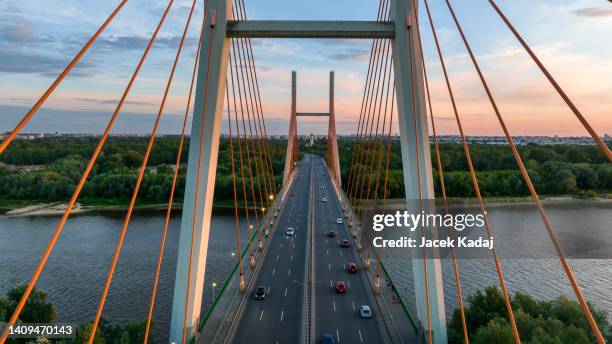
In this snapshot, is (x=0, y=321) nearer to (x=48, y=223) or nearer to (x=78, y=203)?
(x=48, y=223)

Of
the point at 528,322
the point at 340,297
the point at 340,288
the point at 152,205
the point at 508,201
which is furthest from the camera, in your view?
the point at 152,205

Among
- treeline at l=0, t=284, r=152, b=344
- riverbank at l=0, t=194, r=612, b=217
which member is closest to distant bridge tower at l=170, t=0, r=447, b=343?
treeline at l=0, t=284, r=152, b=344

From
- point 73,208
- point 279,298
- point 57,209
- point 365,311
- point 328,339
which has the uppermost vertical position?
point 365,311

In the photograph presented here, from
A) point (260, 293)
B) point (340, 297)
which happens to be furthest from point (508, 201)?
point (260, 293)

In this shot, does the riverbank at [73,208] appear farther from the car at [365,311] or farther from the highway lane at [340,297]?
the car at [365,311]

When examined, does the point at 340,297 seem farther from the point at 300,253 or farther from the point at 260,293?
the point at 300,253

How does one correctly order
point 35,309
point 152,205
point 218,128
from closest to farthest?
point 218,128 < point 35,309 < point 152,205

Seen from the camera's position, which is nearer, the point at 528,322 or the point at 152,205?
the point at 528,322
